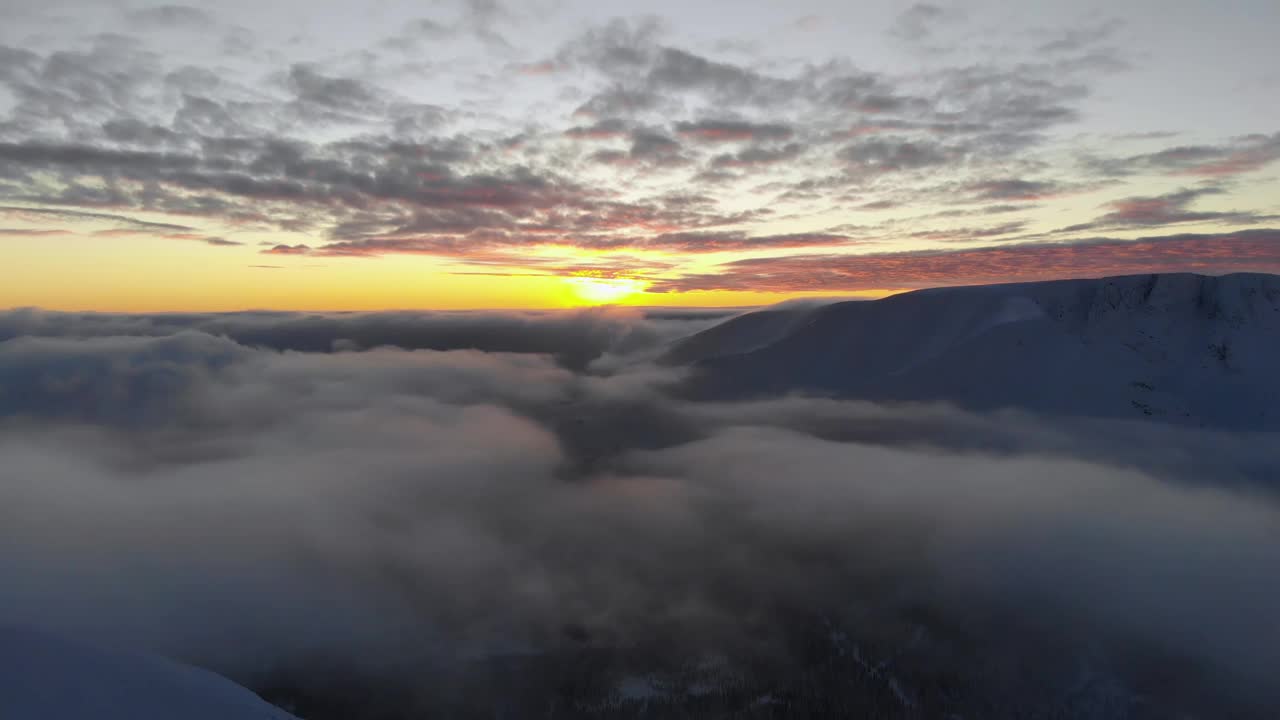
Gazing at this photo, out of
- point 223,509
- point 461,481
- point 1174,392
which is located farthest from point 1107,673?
point 223,509

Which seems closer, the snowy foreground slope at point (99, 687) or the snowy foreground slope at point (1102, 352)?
the snowy foreground slope at point (99, 687)

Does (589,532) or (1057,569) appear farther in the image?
(589,532)

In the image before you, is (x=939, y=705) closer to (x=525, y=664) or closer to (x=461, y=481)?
(x=525, y=664)

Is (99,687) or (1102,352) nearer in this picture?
(99,687)

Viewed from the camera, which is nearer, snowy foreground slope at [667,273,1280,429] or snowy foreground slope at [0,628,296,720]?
snowy foreground slope at [0,628,296,720]
